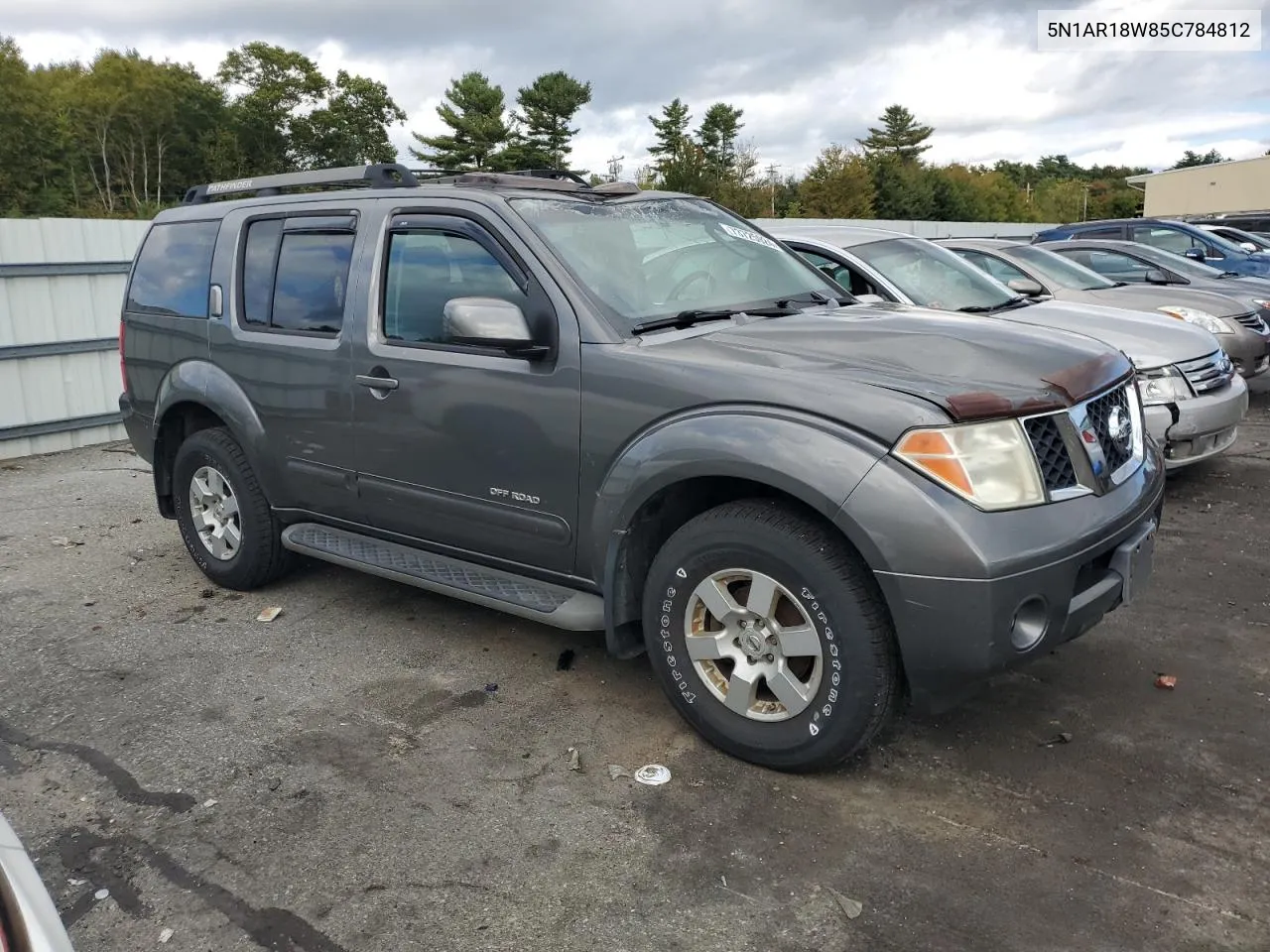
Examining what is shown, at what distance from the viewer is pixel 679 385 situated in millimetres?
3332

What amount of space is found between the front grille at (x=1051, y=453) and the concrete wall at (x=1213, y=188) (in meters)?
57.7

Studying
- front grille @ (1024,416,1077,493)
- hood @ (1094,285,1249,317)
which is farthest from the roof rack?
hood @ (1094,285,1249,317)

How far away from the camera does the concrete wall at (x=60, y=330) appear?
8.87 meters

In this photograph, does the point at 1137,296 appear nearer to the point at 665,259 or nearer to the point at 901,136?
the point at 665,259

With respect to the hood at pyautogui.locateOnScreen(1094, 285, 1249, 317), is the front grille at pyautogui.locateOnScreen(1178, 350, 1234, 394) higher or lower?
lower

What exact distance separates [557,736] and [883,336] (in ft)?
5.86

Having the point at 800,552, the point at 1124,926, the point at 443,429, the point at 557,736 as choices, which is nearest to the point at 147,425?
the point at 443,429

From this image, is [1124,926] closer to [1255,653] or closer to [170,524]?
[1255,653]

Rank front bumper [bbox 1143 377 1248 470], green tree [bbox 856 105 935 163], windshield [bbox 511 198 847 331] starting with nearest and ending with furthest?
windshield [bbox 511 198 847 331], front bumper [bbox 1143 377 1248 470], green tree [bbox 856 105 935 163]

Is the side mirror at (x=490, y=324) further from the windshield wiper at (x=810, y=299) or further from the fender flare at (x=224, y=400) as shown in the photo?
the fender flare at (x=224, y=400)

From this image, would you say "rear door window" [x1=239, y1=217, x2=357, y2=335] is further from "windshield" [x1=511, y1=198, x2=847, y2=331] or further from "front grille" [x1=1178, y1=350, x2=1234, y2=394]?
"front grille" [x1=1178, y1=350, x2=1234, y2=394]

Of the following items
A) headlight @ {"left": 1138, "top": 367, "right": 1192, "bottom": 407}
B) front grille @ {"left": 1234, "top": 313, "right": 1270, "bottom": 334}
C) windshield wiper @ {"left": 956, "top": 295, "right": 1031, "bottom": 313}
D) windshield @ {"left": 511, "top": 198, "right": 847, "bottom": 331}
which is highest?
windshield @ {"left": 511, "top": 198, "right": 847, "bottom": 331}

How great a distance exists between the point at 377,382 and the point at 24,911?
9.16 ft

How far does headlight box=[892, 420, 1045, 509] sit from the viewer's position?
2873mm
